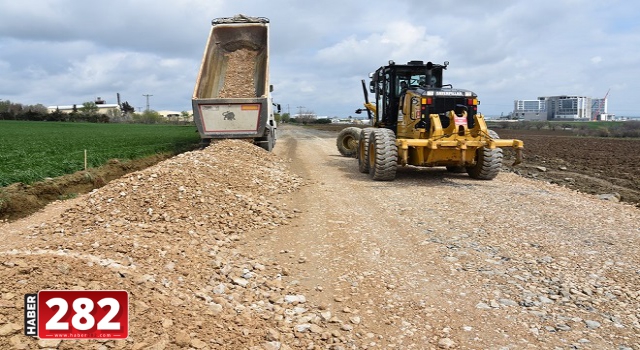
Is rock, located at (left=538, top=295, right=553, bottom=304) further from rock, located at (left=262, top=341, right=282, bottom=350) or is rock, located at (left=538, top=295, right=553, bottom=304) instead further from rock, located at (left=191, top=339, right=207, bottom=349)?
rock, located at (left=191, top=339, right=207, bottom=349)

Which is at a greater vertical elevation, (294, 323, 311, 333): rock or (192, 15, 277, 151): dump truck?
(192, 15, 277, 151): dump truck

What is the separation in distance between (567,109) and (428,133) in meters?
108

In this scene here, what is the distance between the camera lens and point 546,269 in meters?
4.81

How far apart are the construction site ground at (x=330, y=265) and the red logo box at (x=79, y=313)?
35cm

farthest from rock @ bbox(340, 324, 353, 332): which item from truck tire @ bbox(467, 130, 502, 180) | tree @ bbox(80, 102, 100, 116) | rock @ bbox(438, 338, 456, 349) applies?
tree @ bbox(80, 102, 100, 116)

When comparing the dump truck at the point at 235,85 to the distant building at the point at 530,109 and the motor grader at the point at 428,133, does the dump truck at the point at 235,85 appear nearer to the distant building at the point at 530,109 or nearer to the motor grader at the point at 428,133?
the motor grader at the point at 428,133

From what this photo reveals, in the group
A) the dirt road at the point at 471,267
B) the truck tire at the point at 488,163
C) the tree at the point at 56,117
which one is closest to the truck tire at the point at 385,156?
the dirt road at the point at 471,267

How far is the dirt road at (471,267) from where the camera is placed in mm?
3623

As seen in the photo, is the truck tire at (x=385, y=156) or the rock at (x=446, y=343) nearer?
the rock at (x=446, y=343)

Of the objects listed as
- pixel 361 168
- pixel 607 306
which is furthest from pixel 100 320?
pixel 361 168

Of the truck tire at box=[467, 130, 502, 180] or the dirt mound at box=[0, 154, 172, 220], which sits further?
the truck tire at box=[467, 130, 502, 180]

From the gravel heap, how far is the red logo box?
355 millimetres

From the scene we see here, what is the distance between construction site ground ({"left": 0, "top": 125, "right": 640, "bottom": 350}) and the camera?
3.44 metres

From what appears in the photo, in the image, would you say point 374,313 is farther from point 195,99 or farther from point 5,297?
point 195,99
